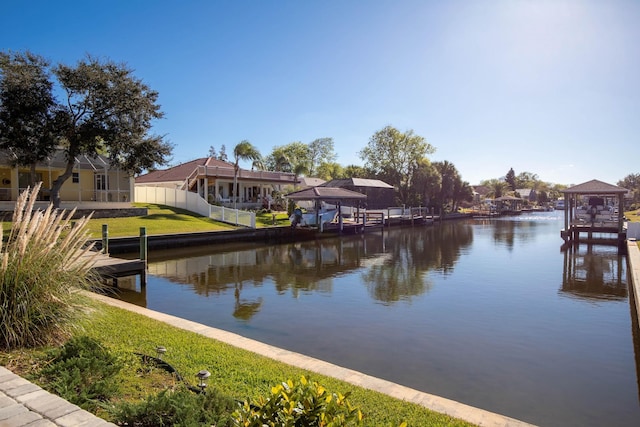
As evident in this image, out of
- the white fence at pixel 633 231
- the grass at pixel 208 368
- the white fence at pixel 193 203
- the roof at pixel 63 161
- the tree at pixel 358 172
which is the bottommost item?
the grass at pixel 208 368

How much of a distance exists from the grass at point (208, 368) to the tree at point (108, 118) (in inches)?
871

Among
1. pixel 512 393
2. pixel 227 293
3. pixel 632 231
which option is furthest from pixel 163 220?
pixel 632 231

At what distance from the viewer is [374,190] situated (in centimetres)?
5022

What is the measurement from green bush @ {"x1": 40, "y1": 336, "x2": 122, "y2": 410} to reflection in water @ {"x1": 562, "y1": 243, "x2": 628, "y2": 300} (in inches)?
519

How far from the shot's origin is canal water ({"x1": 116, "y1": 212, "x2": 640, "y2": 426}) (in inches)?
247

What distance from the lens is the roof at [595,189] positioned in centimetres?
2559

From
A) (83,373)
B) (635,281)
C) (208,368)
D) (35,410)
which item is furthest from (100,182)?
(635,281)

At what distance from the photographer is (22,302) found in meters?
5.07

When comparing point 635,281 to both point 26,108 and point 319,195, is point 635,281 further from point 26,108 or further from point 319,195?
point 26,108

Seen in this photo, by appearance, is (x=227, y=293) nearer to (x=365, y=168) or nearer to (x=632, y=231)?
(x=632, y=231)

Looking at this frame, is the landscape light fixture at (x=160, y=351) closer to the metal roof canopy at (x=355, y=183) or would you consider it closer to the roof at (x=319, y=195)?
the roof at (x=319, y=195)

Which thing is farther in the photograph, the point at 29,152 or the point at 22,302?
the point at 29,152

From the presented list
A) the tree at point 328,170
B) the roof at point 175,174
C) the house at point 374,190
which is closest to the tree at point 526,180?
the tree at point 328,170

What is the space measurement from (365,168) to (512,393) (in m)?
53.5
